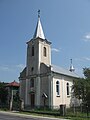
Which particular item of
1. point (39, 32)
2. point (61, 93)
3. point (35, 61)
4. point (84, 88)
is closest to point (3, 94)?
point (35, 61)

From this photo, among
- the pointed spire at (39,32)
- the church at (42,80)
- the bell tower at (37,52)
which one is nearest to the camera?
the church at (42,80)

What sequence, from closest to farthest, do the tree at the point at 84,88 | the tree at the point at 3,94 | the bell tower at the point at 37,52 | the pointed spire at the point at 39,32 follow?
the tree at the point at 84,88, the bell tower at the point at 37,52, the pointed spire at the point at 39,32, the tree at the point at 3,94

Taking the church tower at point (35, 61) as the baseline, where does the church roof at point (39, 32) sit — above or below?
above

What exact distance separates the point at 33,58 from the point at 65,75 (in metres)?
7.03

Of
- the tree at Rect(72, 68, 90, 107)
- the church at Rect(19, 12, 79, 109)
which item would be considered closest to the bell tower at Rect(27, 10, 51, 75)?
the church at Rect(19, 12, 79, 109)

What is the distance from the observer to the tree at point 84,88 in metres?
31.4

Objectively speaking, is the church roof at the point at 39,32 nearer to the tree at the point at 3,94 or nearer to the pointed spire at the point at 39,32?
the pointed spire at the point at 39,32

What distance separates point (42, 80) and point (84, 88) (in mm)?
11875

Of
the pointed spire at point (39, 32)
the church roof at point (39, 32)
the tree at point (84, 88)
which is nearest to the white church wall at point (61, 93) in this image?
the tree at point (84, 88)

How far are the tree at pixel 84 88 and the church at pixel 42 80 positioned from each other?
7.68 meters

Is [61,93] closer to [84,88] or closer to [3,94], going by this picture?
[84,88]

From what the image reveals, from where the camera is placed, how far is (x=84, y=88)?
107 feet

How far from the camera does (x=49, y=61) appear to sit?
45875mm

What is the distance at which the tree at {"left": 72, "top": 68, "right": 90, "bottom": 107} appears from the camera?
3144 centimetres
